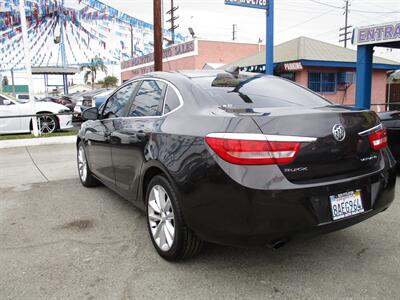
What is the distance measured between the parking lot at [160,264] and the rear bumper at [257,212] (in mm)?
431

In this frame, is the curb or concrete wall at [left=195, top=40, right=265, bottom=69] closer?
the curb

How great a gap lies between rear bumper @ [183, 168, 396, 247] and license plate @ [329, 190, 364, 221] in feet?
0.12

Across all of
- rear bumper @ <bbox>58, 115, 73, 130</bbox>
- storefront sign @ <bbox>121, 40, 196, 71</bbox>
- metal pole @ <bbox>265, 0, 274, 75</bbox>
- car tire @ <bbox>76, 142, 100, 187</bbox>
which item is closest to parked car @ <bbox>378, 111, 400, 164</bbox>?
car tire @ <bbox>76, 142, 100, 187</bbox>

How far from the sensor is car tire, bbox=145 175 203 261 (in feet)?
9.86

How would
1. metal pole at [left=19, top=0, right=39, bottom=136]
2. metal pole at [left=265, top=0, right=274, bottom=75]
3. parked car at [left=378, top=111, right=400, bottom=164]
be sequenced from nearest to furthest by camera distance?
1. parked car at [left=378, top=111, right=400, bottom=164]
2. metal pole at [left=19, top=0, right=39, bottom=136]
3. metal pole at [left=265, top=0, right=274, bottom=75]

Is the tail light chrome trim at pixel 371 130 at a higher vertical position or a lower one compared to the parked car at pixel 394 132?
higher

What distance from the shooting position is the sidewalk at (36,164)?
661 cm

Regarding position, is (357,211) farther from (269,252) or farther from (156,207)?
(156,207)

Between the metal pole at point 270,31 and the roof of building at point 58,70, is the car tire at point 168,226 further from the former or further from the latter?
the roof of building at point 58,70

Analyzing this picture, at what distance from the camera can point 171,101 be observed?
3453mm

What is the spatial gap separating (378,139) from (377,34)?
818 cm

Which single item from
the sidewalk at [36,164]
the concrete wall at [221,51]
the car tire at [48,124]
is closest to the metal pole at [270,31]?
the sidewalk at [36,164]

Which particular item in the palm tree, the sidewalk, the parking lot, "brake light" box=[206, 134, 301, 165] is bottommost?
the parking lot

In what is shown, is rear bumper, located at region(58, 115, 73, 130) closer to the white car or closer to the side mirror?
the white car
